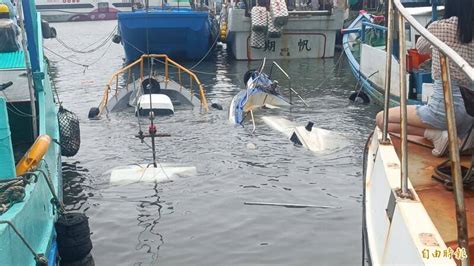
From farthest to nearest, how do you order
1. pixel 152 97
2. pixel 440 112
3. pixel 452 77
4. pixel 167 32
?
pixel 167 32, pixel 152 97, pixel 440 112, pixel 452 77

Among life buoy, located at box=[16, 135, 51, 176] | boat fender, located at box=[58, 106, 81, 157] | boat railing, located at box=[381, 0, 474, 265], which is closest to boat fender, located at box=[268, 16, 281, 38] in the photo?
boat fender, located at box=[58, 106, 81, 157]

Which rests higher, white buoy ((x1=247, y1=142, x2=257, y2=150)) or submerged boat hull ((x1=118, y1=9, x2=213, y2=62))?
submerged boat hull ((x1=118, y1=9, x2=213, y2=62))

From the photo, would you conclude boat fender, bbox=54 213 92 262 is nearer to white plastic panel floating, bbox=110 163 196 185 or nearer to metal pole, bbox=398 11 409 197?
white plastic panel floating, bbox=110 163 196 185

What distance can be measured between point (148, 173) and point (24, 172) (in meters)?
4.33

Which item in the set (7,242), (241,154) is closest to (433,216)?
(7,242)

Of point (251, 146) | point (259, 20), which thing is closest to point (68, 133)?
point (251, 146)

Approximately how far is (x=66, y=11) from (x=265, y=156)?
6840 centimetres

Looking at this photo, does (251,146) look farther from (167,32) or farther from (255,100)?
(167,32)

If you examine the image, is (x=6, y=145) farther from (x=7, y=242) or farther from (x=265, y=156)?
(x=265, y=156)

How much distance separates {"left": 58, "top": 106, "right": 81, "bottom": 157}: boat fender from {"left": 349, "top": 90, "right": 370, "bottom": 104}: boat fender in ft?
28.1

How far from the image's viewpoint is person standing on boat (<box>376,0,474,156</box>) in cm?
408

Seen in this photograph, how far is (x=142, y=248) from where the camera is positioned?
7082mm

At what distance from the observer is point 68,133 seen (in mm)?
9688

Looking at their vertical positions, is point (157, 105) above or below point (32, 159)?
below
